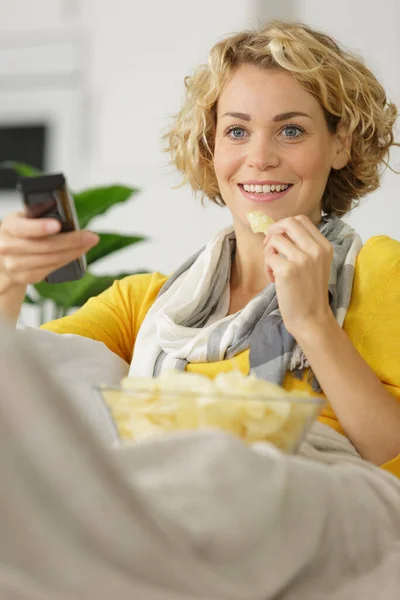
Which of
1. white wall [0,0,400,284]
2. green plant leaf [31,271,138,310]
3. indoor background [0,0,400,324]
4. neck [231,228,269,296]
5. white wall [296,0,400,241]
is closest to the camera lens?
neck [231,228,269,296]

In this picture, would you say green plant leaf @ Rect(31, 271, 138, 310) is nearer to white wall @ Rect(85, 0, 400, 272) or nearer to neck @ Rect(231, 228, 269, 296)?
neck @ Rect(231, 228, 269, 296)

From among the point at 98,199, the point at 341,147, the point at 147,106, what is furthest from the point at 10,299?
the point at 147,106

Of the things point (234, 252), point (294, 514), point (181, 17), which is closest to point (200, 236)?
point (181, 17)

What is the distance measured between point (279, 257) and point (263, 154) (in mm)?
293

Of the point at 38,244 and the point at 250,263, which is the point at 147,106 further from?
the point at 38,244

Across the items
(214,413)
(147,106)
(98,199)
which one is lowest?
(147,106)

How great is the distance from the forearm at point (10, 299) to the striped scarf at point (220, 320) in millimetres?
257

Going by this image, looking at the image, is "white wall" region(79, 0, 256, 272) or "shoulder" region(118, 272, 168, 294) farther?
"white wall" region(79, 0, 256, 272)

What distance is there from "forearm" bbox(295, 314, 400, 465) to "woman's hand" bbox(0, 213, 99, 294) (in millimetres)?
359

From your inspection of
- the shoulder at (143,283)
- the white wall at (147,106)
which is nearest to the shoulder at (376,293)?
the shoulder at (143,283)

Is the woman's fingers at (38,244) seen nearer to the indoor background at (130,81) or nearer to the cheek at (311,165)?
the cheek at (311,165)

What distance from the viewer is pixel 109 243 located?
244 cm

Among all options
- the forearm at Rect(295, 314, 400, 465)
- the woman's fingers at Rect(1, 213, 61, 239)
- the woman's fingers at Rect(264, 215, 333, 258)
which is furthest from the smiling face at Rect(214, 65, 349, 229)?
the woman's fingers at Rect(1, 213, 61, 239)

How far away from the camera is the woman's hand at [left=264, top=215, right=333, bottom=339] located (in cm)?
131
